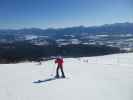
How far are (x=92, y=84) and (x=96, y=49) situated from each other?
70.2 meters

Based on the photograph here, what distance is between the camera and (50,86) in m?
11.5

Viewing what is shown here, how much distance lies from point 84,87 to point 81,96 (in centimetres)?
191

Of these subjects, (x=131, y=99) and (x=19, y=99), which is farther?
(x=19, y=99)

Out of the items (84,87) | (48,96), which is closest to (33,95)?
(48,96)

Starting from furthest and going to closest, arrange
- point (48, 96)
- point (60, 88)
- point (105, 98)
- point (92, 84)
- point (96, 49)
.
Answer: point (96, 49), point (92, 84), point (60, 88), point (48, 96), point (105, 98)

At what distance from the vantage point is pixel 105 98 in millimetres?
8656

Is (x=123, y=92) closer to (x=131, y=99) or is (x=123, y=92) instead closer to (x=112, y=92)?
(x=112, y=92)

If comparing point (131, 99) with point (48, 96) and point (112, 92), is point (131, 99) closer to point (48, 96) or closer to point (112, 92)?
point (112, 92)

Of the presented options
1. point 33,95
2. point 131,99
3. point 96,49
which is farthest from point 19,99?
point 96,49

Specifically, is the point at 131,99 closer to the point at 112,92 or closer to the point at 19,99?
the point at 112,92

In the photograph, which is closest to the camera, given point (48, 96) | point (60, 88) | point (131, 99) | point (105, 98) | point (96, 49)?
point (131, 99)

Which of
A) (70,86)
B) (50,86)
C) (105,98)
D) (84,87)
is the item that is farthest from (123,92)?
(50,86)

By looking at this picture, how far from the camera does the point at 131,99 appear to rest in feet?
26.0

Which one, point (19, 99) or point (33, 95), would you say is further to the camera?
point (33, 95)
